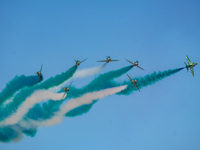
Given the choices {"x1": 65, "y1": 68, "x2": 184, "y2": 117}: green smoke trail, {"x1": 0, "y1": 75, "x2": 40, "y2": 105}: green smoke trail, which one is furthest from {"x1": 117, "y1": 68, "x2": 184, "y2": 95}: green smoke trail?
{"x1": 0, "y1": 75, "x2": 40, "y2": 105}: green smoke trail

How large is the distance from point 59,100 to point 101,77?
40.6 ft

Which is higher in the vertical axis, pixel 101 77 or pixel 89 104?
pixel 101 77

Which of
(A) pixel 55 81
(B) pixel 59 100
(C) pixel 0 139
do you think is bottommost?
(C) pixel 0 139

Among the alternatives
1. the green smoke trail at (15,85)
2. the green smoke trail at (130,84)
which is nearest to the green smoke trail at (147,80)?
the green smoke trail at (130,84)

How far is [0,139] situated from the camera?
143 ft

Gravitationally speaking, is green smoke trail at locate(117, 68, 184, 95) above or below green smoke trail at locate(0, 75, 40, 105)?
below

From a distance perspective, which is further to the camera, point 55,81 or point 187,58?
point 187,58

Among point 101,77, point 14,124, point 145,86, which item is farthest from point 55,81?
point 145,86

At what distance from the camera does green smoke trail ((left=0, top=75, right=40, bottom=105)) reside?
136ft

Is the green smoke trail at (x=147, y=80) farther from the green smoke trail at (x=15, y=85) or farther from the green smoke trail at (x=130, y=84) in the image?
the green smoke trail at (x=15, y=85)

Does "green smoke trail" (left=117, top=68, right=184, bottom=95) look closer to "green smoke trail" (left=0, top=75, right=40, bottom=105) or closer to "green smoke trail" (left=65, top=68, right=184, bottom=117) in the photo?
"green smoke trail" (left=65, top=68, right=184, bottom=117)

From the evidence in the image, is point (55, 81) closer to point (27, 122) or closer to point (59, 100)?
point (59, 100)

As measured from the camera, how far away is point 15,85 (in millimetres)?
42125

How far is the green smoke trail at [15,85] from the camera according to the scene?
41.4 meters
